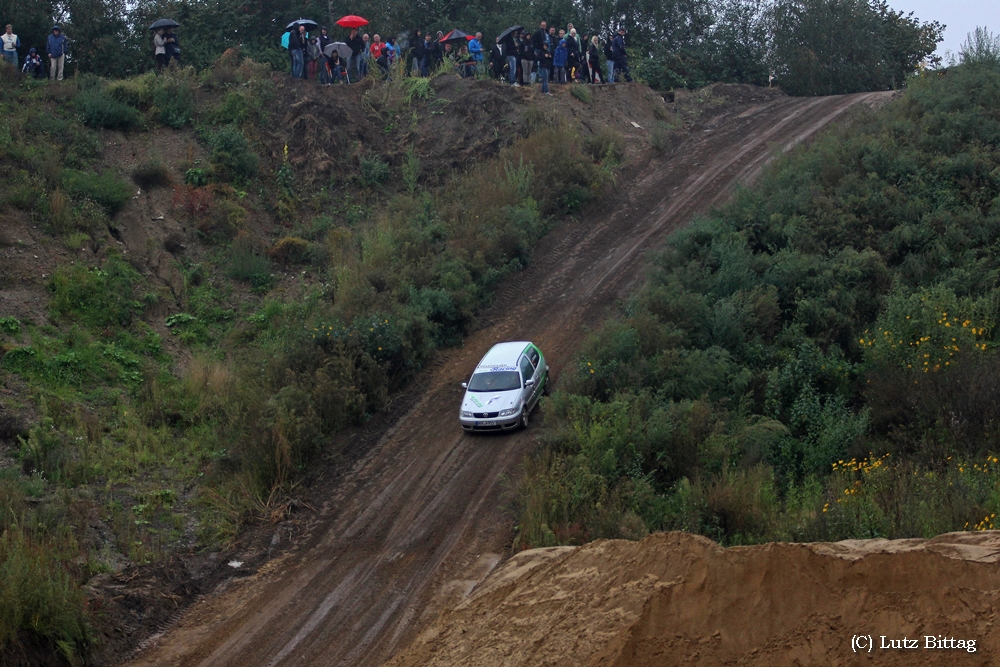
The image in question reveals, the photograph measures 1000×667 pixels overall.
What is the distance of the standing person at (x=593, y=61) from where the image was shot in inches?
1369

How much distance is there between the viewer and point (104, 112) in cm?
2753

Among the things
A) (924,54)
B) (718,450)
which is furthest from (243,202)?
(924,54)

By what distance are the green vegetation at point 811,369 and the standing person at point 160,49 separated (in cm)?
1961

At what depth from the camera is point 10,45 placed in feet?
91.7

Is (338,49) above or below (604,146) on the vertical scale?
above

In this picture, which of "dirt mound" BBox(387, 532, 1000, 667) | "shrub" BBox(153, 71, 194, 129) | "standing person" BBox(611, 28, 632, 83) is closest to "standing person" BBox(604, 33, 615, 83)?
"standing person" BBox(611, 28, 632, 83)

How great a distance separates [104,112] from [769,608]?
2568cm

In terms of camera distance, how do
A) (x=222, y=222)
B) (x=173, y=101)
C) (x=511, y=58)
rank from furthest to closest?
(x=511, y=58) → (x=173, y=101) → (x=222, y=222)

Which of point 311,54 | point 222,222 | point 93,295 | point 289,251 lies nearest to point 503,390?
point 289,251

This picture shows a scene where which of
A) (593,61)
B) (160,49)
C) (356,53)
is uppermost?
(160,49)

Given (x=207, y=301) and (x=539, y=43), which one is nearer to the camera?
(x=207, y=301)

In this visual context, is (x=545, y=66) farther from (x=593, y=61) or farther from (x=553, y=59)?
(x=593, y=61)

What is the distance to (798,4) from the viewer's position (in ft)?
132

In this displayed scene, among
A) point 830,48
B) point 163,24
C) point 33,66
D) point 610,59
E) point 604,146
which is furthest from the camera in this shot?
point 830,48
